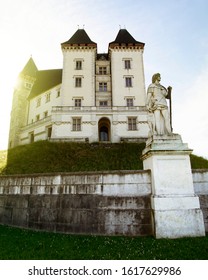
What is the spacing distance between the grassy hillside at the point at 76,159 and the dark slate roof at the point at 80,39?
64.1ft

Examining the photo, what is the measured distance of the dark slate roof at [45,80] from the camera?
41.9 metres

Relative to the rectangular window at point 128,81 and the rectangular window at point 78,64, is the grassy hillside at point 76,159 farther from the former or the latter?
the rectangular window at point 78,64

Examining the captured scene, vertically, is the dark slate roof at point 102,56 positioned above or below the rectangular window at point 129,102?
above

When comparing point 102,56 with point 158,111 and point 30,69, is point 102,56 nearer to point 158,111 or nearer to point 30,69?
point 30,69

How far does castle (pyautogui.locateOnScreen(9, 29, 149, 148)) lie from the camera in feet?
103

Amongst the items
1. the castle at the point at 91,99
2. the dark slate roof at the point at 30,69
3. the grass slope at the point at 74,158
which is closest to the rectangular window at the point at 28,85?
the dark slate roof at the point at 30,69

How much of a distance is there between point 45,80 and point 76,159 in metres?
29.3

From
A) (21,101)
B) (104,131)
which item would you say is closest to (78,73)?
(104,131)

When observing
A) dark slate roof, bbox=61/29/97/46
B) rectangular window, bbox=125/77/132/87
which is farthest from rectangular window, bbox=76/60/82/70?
rectangular window, bbox=125/77/132/87

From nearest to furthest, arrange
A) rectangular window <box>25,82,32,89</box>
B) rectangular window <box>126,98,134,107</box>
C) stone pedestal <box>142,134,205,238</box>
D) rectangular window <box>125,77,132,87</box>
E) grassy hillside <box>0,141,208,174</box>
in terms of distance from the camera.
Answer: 1. stone pedestal <box>142,134,205,238</box>
2. grassy hillside <box>0,141,208,174</box>
3. rectangular window <box>126,98,134,107</box>
4. rectangular window <box>125,77,132,87</box>
5. rectangular window <box>25,82,32,89</box>

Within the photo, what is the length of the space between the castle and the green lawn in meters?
25.0

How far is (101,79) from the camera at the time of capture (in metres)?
36.2

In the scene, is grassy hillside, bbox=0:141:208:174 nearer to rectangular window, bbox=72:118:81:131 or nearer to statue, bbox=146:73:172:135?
rectangular window, bbox=72:118:81:131

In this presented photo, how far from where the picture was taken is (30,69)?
48594mm
